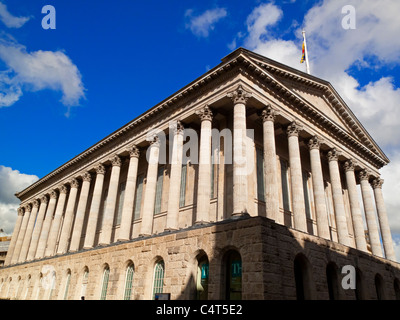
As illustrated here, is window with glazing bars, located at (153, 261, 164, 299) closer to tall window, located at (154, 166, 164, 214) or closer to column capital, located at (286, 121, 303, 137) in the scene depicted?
tall window, located at (154, 166, 164, 214)

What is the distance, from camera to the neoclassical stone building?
15367 millimetres

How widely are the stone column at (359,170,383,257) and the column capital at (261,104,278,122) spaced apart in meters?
13.7

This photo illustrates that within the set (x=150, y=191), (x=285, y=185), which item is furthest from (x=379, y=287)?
(x=150, y=191)

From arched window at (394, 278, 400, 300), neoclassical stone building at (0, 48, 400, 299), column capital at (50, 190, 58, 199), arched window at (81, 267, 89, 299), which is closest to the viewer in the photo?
neoclassical stone building at (0, 48, 400, 299)

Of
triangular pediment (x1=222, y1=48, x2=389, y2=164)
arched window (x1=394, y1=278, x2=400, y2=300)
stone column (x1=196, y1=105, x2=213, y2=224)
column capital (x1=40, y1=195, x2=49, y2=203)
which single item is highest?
triangular pediment (x1=222, y1=48, x2=389, y2=164)

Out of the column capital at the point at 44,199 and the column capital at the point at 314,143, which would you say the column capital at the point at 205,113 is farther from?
the column capital at the point at 44,199

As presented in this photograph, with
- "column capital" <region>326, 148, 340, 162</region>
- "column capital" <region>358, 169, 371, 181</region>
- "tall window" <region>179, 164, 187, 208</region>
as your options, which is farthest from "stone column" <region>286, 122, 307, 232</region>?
"column capital" <region>358, 169, 371, 181</region>

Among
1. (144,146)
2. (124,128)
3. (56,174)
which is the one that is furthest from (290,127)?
(56,174)

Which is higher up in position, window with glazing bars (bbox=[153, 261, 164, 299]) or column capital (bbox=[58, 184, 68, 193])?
column capital (bbox=[58, 184, 68, 193])

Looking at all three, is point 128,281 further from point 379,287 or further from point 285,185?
point 379,287

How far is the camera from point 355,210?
2641cm

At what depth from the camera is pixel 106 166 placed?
107ft

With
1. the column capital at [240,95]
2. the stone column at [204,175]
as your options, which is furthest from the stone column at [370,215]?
the stone column at [204,175]

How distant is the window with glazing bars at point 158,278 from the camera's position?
17583mm
